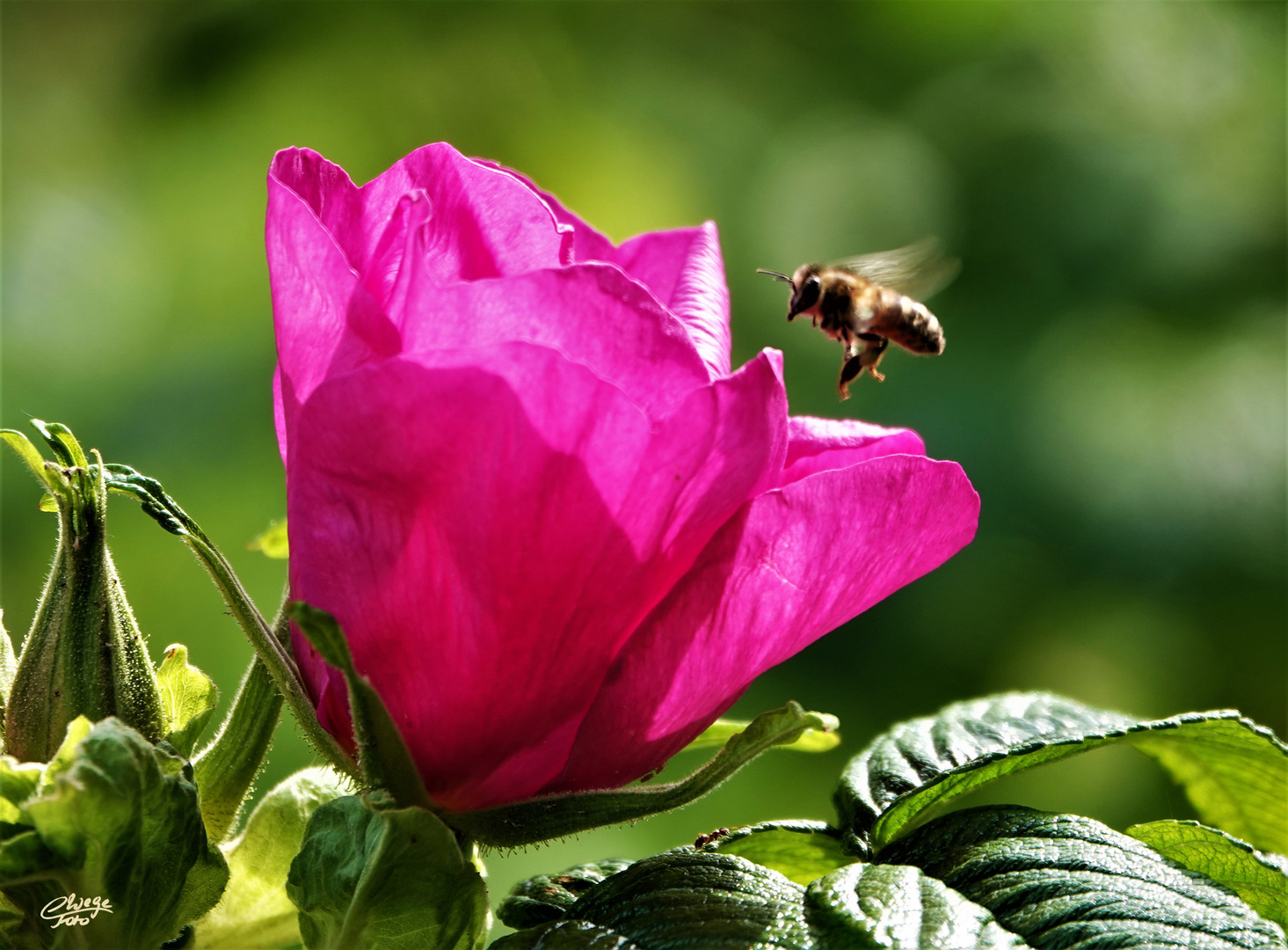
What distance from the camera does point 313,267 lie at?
0.37m

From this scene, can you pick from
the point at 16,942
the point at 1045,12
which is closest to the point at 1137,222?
the point at 1045,12

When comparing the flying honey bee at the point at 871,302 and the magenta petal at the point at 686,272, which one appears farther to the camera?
the flying honey bee at the point at 871,302

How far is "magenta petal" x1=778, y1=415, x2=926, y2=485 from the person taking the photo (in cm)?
→ 46

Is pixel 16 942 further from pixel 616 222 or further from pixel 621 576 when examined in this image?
pixel 616 222

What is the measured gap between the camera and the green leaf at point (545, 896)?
1.42 ft

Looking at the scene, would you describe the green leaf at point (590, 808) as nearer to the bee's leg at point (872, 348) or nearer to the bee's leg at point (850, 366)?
the bee's leg at point (850, 366)

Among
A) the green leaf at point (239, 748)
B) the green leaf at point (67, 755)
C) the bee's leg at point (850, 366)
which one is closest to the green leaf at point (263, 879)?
the green leaf at point (239, 748)

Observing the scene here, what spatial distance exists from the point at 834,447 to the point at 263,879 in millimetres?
300

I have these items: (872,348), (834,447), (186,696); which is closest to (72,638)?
(186,696)

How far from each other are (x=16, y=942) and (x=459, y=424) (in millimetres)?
241

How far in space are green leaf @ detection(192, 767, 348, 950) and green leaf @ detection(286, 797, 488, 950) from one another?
3.9 inches

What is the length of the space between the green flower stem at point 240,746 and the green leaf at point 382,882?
0.07 meters

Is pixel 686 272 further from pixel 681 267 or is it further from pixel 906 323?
pixel 906 323

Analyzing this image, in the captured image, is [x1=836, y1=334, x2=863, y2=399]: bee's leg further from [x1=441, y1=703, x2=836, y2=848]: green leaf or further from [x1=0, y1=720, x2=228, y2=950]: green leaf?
[x1=0, y1=720, x2=228, y2=950]: green leaf
